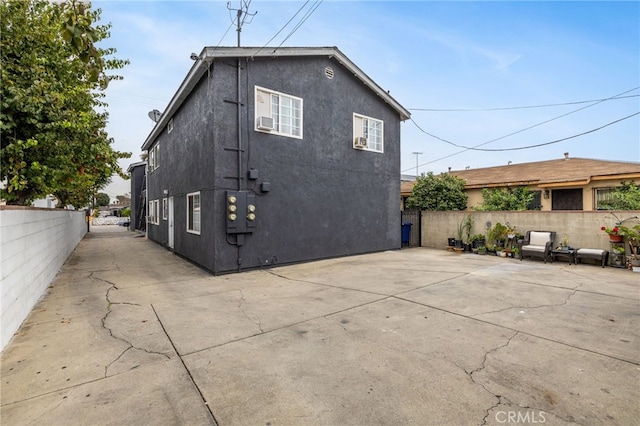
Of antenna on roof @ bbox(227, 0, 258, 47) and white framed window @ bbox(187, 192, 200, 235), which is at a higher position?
antenna on roof @ bbox(227, 0, 258, 47)

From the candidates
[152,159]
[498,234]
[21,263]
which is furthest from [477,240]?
[152,159]

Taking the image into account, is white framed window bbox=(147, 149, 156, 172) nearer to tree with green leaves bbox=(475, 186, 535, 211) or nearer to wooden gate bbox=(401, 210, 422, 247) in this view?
wooden gate bbox=(401, 210, 422, 247)

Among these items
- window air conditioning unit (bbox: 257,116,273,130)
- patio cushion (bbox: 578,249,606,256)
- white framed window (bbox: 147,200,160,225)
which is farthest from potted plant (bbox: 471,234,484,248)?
white framed window (bbox: 147,200,160,225)

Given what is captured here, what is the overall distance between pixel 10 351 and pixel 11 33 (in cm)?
523

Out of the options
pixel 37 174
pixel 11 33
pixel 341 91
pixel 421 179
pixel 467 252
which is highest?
pixel 341 91

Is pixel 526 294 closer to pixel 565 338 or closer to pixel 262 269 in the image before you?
pixel 565 338

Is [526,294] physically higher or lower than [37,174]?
lower

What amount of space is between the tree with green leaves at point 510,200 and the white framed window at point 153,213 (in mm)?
15337

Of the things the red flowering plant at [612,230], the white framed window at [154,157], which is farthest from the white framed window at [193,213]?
the red flowering plant at [612,230]

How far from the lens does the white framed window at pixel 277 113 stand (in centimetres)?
817

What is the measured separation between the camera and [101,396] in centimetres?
252

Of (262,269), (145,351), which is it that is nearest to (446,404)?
(145,351)

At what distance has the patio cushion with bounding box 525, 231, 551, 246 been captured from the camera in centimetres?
971

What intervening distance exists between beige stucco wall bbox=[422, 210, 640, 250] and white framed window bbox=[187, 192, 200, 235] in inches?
385
